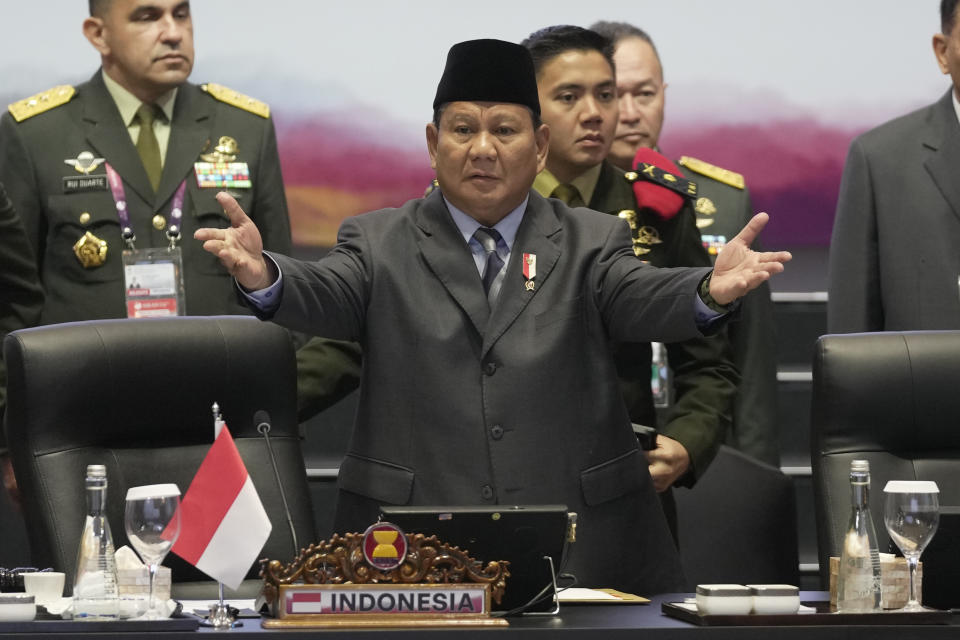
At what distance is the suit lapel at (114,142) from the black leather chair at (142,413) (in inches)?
48.1

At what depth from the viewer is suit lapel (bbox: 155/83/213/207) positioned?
4.10 m

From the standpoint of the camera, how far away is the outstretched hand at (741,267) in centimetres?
250

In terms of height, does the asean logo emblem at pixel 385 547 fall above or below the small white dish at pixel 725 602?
above

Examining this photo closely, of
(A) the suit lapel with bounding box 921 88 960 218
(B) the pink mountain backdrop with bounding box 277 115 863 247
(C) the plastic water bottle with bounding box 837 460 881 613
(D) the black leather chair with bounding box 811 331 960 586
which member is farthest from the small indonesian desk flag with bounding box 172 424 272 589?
(B) the pink mountain backdrop with bounding box 277 115 863 247

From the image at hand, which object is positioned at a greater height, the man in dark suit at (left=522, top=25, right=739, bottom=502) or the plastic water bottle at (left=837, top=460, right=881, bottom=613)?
the man in dark suit at (left=522, top=25, right=739, bottom=502)

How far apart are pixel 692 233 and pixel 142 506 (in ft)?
5.69

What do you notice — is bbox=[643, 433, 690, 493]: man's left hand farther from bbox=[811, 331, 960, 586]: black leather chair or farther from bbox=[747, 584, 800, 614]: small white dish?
bbox=[747, 584, 800, 614]: small white dish

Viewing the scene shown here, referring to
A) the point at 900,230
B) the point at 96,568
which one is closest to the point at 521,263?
the point at 96,568

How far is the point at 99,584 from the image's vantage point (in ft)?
7.36

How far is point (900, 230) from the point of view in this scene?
4.05m

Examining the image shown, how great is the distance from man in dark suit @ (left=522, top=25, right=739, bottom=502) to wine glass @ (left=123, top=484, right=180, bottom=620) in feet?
4.52

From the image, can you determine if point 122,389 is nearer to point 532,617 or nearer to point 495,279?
point 495,279

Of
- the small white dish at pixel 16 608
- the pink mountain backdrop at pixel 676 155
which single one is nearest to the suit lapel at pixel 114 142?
the pink mountain backdrop at pixel 676 155

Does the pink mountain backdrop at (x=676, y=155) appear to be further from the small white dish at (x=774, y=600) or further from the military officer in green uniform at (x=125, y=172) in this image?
the small white dish at (x=774, y=600)
